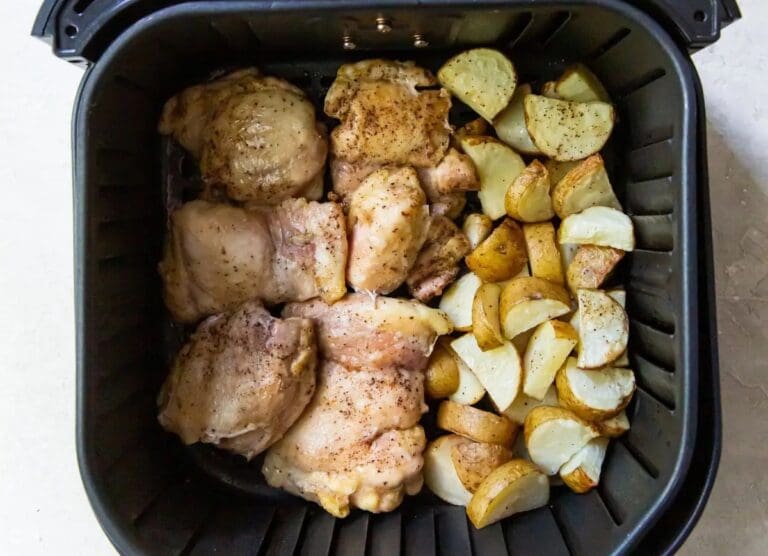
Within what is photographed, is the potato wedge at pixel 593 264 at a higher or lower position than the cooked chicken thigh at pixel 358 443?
higher

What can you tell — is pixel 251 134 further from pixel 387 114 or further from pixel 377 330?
pixel 377 330

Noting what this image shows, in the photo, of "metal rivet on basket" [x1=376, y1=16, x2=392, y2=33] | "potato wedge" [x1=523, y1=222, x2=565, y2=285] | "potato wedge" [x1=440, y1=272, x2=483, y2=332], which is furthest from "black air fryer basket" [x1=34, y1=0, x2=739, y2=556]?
"potato wedge" [x1=440, y1=272, x2=483, y2=332]

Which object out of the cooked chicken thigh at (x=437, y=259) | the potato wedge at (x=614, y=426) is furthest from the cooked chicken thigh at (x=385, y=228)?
the potato wedge at (x=614, y=426)

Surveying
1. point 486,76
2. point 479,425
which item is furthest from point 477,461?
point 486,76

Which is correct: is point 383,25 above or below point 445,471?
above

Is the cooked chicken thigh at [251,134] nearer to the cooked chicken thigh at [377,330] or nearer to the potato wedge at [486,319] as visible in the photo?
the cooked chicken thigh at [377,330]

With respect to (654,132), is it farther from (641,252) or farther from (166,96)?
(166,96)
